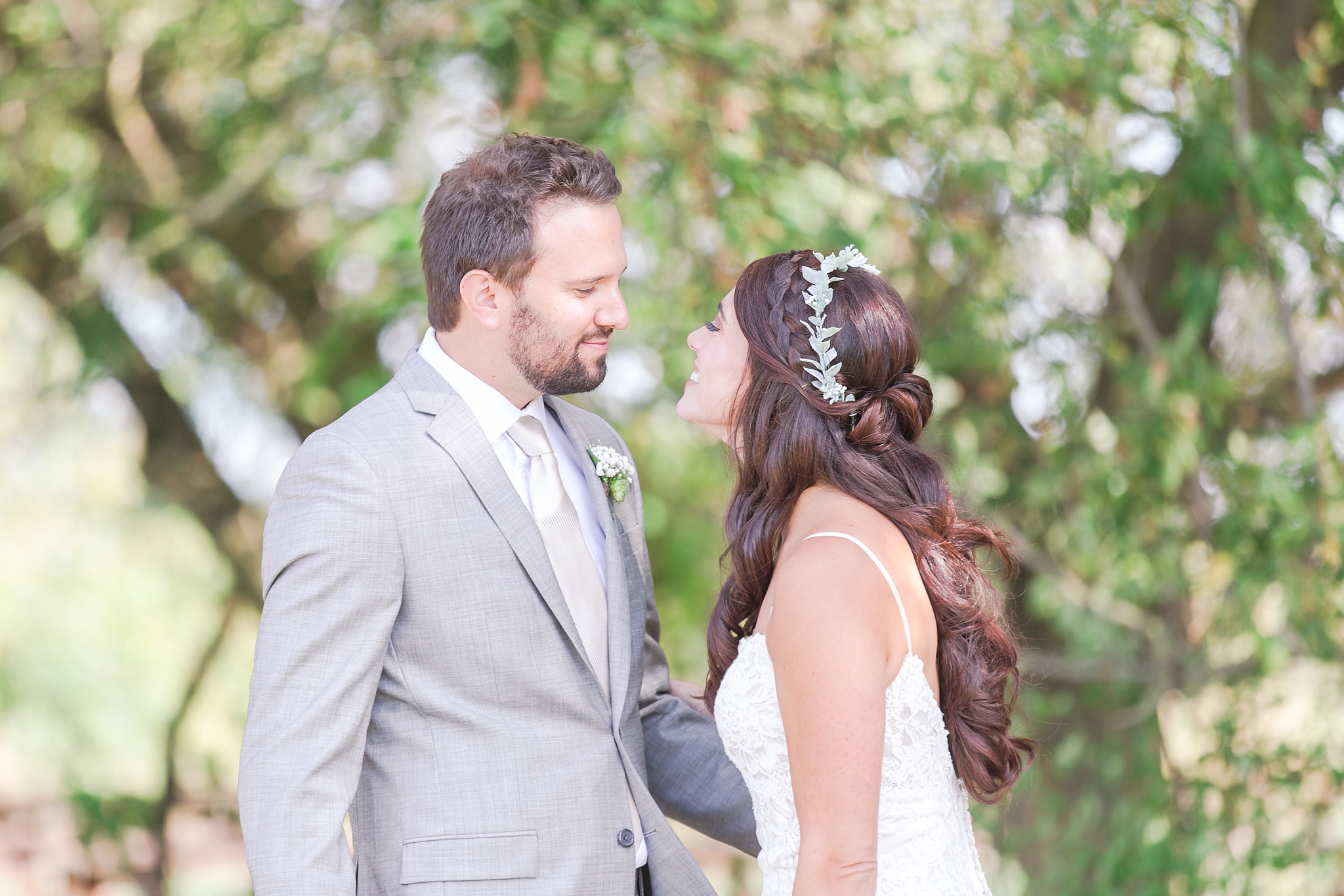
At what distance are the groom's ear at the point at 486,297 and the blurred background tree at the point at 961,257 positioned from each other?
1.32m

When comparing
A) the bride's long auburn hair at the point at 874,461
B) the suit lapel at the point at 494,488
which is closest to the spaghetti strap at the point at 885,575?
the bride's long auburn hair at the point at 874,461

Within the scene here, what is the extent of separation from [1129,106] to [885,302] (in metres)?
1.85

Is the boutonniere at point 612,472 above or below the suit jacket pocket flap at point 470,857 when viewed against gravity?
above

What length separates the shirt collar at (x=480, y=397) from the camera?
2.19 m

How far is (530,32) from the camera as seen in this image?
3.81 meters

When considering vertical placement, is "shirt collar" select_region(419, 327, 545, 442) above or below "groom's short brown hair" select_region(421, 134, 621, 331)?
below

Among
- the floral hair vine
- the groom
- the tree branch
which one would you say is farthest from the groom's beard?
the tree branch

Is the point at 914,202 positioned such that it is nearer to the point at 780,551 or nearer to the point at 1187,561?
the point at 1187,561

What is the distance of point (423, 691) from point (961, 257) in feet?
8.66

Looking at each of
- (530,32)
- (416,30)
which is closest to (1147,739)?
(530,32)

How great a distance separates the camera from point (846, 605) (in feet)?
5.97

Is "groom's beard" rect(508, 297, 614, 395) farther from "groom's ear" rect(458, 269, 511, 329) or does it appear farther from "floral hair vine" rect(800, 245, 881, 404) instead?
"floral hair vine" rect(800, 245, 881, 404)

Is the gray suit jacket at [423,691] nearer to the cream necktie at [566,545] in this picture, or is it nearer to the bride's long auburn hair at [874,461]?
the cream necktie at [566,545]

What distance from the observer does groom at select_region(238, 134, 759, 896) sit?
1816mm
